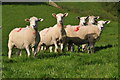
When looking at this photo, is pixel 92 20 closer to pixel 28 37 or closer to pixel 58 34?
pixel 58 34

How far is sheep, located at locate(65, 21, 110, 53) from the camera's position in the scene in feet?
55.7

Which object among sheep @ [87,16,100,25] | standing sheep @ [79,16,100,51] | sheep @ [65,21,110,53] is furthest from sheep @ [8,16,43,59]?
sheep @ [87,16,100,25]

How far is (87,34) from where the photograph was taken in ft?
56.8

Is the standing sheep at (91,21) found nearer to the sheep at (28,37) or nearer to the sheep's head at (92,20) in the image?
the sheep's head at (92,20)

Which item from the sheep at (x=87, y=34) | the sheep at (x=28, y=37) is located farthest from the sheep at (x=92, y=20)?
the sheep at (x=28, y=37)

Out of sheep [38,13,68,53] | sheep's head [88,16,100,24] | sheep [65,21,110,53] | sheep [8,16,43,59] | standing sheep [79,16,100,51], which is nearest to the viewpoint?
sheep [8,16,43,59]

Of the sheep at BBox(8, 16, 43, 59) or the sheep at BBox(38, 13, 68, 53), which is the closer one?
the sheep at BBox(8, 16, 43, 59)

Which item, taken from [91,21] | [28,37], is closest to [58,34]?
[28,37]

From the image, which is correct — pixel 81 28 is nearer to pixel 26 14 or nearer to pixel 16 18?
pixel 16 18

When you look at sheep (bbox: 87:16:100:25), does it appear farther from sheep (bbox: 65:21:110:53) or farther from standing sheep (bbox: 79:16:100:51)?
sheep (bbox: 65:21:110:53)

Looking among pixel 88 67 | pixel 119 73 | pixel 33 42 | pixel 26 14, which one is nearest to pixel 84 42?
pixel 33 42

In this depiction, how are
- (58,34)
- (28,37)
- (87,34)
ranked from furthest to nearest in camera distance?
(87,34)
(58,34)
(28,37)

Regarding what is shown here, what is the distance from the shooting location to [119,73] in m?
8.90

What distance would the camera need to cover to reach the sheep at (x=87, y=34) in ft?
55.7
